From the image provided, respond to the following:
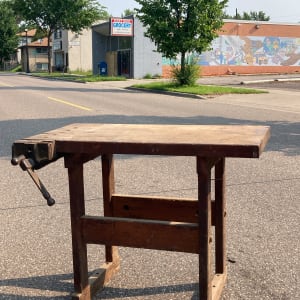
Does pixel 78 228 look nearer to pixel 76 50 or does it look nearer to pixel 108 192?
pixel 108 192

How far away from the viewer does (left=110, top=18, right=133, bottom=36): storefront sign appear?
124 ft

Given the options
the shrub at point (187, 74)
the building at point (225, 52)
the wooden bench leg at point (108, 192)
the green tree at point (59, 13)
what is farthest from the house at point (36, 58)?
the wooden bench leg at point (108, 192)

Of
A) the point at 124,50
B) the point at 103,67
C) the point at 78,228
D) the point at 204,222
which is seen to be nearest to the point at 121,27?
the point at 124,50

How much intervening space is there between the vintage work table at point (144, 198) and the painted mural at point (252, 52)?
4026 centimetres

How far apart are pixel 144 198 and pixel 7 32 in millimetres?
86838

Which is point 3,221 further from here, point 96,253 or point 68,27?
point 68,27

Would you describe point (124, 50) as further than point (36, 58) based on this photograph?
No

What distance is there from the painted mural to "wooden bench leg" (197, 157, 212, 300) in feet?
134

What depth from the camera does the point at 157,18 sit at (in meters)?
24.2

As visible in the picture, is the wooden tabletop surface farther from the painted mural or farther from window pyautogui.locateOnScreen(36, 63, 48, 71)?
window pyautogui.locateOnScreen(36, 63, 48, 71)

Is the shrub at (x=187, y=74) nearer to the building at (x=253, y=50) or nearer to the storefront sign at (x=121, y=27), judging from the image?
the storefront sign at (x=121, y=27)

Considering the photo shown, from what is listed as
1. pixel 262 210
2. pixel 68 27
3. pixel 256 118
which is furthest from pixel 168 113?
pixel 68 27

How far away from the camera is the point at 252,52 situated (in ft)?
148

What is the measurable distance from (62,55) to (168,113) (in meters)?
54.3
